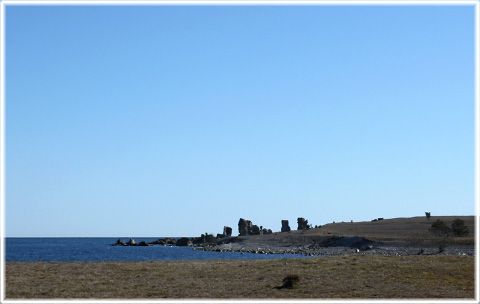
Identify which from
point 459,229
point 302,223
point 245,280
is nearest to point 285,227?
point 302,223

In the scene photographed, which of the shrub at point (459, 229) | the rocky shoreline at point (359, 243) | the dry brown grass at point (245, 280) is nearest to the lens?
the dry brown grass at point (245, 280)

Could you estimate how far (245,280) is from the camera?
1248 inches

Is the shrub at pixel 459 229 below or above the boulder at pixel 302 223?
below


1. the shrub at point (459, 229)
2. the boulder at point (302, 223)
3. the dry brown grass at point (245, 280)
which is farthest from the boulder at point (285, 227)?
the dry brown grass at point (245, 280)

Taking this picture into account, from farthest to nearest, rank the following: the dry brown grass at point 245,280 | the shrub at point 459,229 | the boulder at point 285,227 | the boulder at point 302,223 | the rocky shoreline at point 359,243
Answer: the boulder at point 285,227, the boulder at point 302,223, the shrub at point 459,229, the rocky shoreline at point 359,243, the dry brown grass at point 245,280

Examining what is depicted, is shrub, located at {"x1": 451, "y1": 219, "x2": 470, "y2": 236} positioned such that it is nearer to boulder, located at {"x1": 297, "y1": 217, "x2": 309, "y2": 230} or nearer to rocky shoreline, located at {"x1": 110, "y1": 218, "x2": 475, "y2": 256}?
rocky shoreline, located at {"x1": 110, "y1": 218, "x2": 475, "y2": 256}

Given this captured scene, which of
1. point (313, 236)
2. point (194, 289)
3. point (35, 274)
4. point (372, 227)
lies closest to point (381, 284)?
point (194, 289)

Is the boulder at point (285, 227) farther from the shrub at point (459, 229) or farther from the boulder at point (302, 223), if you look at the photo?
the shrub at point (459, 229)

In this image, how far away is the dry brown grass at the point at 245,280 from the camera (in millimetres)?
26016

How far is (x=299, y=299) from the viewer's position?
24.5 metres

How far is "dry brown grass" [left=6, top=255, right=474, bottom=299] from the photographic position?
26.0 m

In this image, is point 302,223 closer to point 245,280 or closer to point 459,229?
point 459,229

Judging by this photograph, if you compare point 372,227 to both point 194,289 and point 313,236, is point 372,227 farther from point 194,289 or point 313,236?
point 194,289

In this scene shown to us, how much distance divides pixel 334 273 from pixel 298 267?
4.50m
